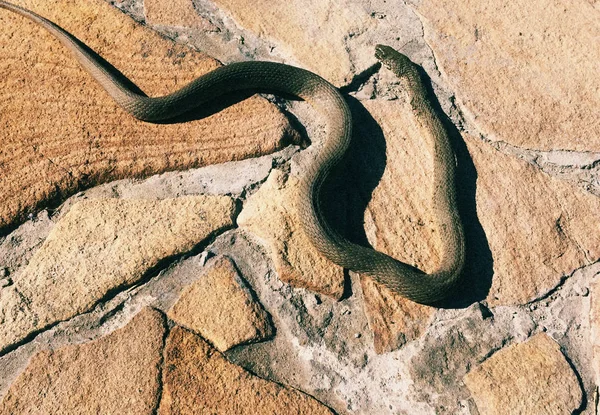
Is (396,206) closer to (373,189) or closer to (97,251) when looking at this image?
(373,189)

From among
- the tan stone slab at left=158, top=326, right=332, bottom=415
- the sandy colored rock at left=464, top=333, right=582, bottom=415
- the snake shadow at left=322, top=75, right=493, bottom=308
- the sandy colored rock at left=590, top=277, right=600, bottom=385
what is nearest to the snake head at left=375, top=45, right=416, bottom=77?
the snake shadow at left=322, top=75, right=493, bottom=308

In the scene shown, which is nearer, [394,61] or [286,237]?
[286,237]

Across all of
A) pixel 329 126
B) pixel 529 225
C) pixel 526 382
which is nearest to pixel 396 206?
pixel 329 126

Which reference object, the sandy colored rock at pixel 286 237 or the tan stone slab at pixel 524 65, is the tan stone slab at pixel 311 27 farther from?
the sandy colored rock at pixel 286 237

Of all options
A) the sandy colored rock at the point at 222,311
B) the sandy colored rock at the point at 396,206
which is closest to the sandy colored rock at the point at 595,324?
the sandy colored rock at the point at 396,206

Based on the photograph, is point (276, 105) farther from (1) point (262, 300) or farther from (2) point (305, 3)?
(1) point (262, 300)
